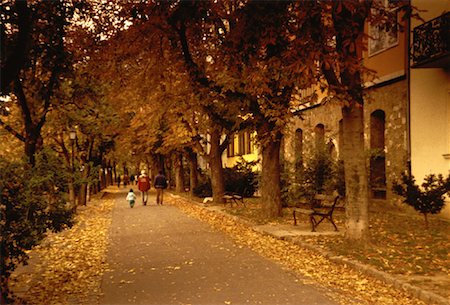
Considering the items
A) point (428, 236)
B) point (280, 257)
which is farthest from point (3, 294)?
point (428, 236)

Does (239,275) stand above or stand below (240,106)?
below

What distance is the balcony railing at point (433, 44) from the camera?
49.7 ft

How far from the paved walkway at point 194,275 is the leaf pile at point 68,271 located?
0.83 feet

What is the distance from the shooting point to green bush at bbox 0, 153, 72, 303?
6828 millimetres

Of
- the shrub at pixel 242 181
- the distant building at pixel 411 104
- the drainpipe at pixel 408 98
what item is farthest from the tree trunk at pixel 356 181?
the shrub at pixel 242 181

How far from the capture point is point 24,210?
7371mm

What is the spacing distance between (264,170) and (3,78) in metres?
11.3

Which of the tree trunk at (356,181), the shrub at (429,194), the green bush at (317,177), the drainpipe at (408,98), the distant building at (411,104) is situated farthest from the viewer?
the green bush at (317,177)

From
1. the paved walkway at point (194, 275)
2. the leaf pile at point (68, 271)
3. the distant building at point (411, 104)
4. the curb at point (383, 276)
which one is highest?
the distant building at point (411, 104)

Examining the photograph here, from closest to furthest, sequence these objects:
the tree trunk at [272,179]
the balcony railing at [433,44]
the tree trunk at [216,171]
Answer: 1. the balcony railing at [433,44]
2. the tree trunk at [272,179]
3. the tree trunk at [216,171]

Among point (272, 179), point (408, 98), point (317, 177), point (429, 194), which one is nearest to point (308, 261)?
point (429, 194)

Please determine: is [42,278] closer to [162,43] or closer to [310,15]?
[310,15]

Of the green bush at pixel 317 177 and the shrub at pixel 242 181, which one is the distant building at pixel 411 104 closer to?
the green bush at pixel 317 177

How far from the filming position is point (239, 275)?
8562mm
